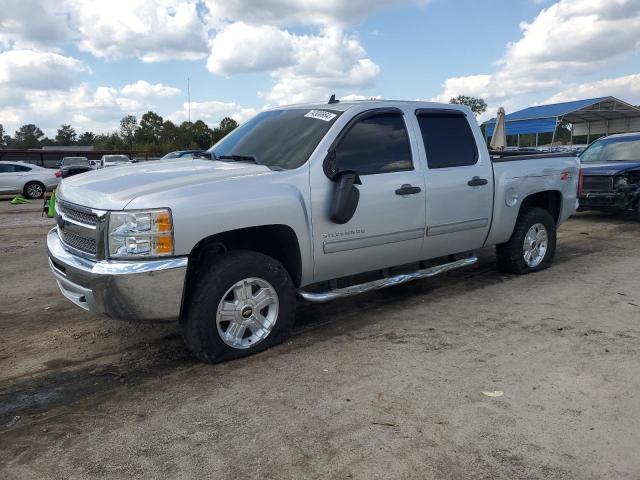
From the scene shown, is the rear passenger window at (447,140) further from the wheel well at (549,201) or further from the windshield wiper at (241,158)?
the windshield wiper at (241,158)

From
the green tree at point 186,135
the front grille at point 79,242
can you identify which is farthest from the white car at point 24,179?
the green tree at point 186,135

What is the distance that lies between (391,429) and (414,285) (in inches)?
126

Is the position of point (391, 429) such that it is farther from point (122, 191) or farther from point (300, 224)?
point (122, 191)

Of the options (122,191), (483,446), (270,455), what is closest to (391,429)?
(483,446)

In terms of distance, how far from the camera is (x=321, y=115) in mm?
4711

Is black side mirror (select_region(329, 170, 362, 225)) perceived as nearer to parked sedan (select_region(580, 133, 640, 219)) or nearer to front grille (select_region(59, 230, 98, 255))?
front grille (select_region(59, 230, 98, 255))

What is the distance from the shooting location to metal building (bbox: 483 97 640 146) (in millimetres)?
24500

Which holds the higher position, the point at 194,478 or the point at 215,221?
the point at 215,221

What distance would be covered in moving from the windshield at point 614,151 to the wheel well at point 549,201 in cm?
499

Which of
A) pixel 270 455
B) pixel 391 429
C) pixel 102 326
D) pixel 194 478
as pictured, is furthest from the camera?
pixel 102 326

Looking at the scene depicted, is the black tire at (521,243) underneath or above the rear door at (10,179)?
underneath

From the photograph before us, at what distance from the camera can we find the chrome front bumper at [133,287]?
3477 mm

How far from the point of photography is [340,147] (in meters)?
4.48

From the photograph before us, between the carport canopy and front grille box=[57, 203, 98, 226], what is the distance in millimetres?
23657
